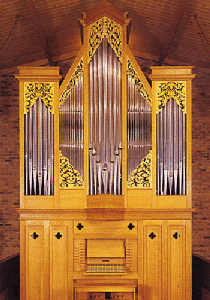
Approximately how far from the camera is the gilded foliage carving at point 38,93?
698 cm

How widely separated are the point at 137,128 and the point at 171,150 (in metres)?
0.70

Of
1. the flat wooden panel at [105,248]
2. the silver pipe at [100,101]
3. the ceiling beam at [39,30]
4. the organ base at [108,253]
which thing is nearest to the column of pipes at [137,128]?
the silver pipe at [100,101]

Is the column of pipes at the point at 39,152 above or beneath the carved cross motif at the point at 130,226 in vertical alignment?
above

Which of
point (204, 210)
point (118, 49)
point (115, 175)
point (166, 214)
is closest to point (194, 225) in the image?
point (204, 210)

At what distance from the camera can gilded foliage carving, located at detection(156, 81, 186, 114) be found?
696 centimetres

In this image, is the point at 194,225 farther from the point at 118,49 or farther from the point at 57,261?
the point at 118,49

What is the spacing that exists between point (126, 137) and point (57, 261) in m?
2.43

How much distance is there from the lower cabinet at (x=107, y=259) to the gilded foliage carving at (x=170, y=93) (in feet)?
6.69

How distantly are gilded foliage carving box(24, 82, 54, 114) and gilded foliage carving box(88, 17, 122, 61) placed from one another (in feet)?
3.00

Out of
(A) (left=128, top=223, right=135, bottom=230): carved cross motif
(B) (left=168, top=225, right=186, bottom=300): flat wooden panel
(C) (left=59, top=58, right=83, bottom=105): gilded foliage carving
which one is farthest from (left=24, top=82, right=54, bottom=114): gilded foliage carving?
(B) (left=168, top=225, right=186, bottom=300): flat wooden panel

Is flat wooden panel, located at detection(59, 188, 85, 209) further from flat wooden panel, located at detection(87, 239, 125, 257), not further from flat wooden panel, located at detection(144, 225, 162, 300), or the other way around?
flat wooden panel, located at detection(144, 225, 162, 300)

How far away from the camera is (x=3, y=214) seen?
33.4ft

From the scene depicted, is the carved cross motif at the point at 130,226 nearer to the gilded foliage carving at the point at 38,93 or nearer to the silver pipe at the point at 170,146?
the silver pipe at the point at 170,146

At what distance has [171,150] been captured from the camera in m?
6.90
